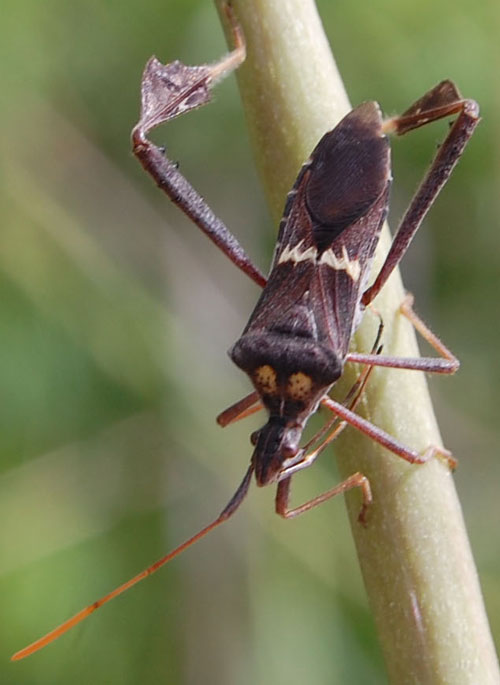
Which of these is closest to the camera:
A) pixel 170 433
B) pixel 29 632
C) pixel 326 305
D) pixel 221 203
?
pixel 326 305

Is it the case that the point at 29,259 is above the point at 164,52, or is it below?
below

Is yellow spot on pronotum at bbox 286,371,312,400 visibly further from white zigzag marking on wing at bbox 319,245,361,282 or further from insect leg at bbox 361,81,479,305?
insect leg at bbox 361,81,479,305

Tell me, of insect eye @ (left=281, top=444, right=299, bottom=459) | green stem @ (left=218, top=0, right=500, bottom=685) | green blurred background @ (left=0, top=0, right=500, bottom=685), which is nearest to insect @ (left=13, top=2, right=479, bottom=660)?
insect eye @ (left=281, top=444, right=299, bottom=459)

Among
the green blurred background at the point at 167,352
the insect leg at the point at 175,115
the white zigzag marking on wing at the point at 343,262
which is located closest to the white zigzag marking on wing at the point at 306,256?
the white zigzag marking on wing at the point at 343,262

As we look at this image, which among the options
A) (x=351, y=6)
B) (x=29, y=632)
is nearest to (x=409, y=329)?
(x=29, y=632)

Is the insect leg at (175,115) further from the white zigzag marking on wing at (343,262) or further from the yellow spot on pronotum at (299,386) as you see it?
the yellow spot on pronotum at (299,386)

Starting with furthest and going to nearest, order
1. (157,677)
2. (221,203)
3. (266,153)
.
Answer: (221,203), (157,677), (266,153)

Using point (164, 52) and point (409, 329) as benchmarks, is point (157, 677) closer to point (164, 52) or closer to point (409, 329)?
point (409, 329)
